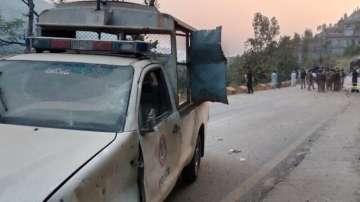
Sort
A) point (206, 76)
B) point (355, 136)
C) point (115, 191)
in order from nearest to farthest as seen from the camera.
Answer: point (115, 191) → point (206, 76) → point (355, 136)

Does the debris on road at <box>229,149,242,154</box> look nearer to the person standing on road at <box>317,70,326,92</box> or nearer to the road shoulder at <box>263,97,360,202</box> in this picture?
the road shoulder at <box>263,97,360,202</box>

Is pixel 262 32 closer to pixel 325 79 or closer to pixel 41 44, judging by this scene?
pixel 325 79

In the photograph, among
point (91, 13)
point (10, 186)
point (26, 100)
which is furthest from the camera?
point (91, 13)

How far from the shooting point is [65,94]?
181 inches

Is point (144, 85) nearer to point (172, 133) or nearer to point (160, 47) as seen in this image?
point (172, 133)

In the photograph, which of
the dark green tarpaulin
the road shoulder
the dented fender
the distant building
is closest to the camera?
the dented fender

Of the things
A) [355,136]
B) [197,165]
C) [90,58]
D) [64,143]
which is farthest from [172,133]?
[355,136]

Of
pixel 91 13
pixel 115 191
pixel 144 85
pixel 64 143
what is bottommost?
pixel 115 191

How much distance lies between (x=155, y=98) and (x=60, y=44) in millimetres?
1015

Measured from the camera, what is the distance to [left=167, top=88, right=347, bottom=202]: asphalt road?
289 inches

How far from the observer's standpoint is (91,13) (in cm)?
644

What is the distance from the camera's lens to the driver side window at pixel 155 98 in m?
4.71

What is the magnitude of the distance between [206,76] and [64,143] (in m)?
4.09

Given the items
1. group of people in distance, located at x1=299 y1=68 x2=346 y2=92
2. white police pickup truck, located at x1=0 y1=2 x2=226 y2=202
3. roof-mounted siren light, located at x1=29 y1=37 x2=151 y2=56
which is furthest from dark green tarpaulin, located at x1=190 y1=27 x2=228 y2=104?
group of people in distance, located at x1=299 y1=68 x2=346 y2=92
